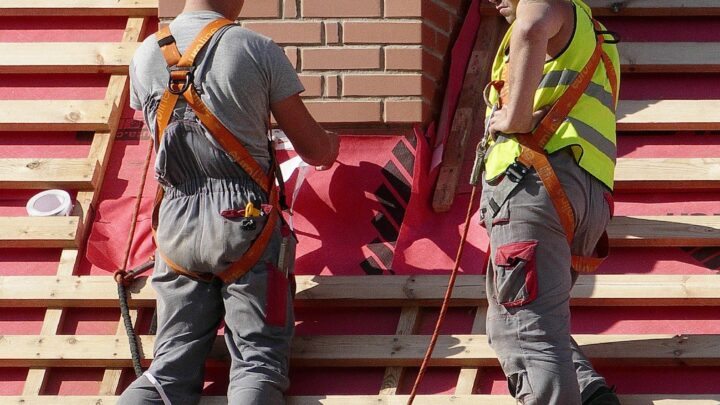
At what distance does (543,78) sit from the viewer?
4574 millimetres

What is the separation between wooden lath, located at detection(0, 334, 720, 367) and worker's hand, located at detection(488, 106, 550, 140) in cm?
88

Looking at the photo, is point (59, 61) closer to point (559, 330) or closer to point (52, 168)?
point (52, 168)

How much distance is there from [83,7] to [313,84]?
1264 mm

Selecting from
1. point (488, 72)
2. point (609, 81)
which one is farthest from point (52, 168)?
point (609, 81)

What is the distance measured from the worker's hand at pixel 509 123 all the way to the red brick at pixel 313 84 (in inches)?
51.0

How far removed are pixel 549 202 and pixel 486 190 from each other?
0.27m

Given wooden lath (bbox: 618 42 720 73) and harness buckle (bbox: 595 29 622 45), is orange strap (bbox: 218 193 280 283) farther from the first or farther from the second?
wooden lath (bbox: 618 42 720 73)

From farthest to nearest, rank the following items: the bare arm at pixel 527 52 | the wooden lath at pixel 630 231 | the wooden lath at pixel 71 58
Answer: the wooden lath at pixel 71 58 < the wooden lath at pixel 630 231 < the bare arm at pixel 527 52

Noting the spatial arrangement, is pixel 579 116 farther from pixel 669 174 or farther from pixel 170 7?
pixel 170 7

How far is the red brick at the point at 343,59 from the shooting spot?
5.78 m

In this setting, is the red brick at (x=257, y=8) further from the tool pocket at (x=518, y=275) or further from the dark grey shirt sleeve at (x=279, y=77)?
the tool pocket at (x=518, y=275)

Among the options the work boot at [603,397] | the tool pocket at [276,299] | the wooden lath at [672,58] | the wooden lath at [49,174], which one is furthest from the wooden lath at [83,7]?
the work boot at [603,397]

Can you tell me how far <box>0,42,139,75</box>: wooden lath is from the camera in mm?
6070

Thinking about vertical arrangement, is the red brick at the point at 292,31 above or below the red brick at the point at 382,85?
above
